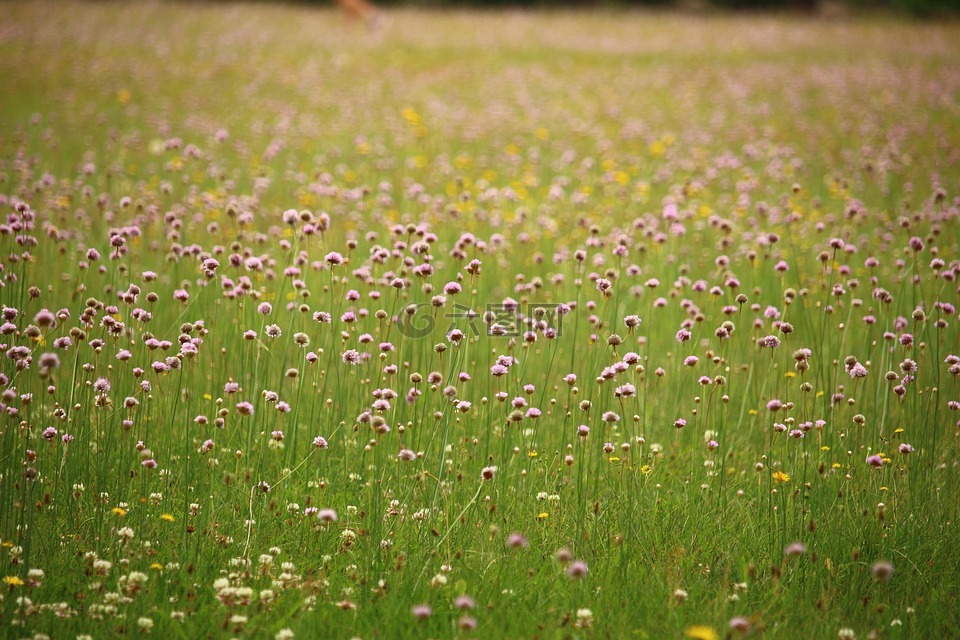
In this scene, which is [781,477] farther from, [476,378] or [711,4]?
[711,4]

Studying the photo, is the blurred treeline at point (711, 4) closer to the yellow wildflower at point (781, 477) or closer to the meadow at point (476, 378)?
the meadow at point (476, 378)

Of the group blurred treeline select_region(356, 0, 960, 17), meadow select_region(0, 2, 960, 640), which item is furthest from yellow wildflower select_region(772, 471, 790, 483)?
blurred treeline select_region(356, 0, 960, 17)

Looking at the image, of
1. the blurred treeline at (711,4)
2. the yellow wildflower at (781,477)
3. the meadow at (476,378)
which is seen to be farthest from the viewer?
the blurred treeline at (711,4)

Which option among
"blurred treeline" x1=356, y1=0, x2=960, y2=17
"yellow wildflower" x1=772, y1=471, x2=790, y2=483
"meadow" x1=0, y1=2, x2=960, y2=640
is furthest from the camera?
"blurred treeline" x1=356, y1=0, x2=960, y2=17

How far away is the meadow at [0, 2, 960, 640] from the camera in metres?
3.07

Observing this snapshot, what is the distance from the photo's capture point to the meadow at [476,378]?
3.07 meters

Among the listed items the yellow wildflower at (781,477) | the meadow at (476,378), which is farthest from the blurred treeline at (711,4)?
the yellow wildflower at (781,477)

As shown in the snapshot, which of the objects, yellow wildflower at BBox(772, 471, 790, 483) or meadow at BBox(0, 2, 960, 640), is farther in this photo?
yellow wildflower at BBox(772, 471, 790, 483)

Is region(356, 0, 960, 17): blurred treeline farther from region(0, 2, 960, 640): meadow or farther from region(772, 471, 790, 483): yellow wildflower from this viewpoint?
region(772, 471, 790, 483): yellow wildflower

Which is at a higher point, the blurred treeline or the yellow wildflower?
the blurred treeline

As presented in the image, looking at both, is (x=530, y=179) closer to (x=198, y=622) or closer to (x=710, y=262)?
(x=710, y=262)

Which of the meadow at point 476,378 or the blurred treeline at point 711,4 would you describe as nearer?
the meadow at point 476,378

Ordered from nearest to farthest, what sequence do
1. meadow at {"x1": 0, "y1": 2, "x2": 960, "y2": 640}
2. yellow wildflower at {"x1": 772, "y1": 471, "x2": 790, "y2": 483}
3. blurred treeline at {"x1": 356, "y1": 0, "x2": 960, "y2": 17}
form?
meadow at {"x1": 0, "y1": 2, "x2": 960, "y2": 640} → yellow wildflower at {"x1": 772, "y1": 471, "x2": 790, "y2": 483} → blurred treeline at {"x1": 356, "y1": 0, "x2": 960, "y2": 17}

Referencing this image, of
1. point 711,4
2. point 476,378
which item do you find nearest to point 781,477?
point 476,378
